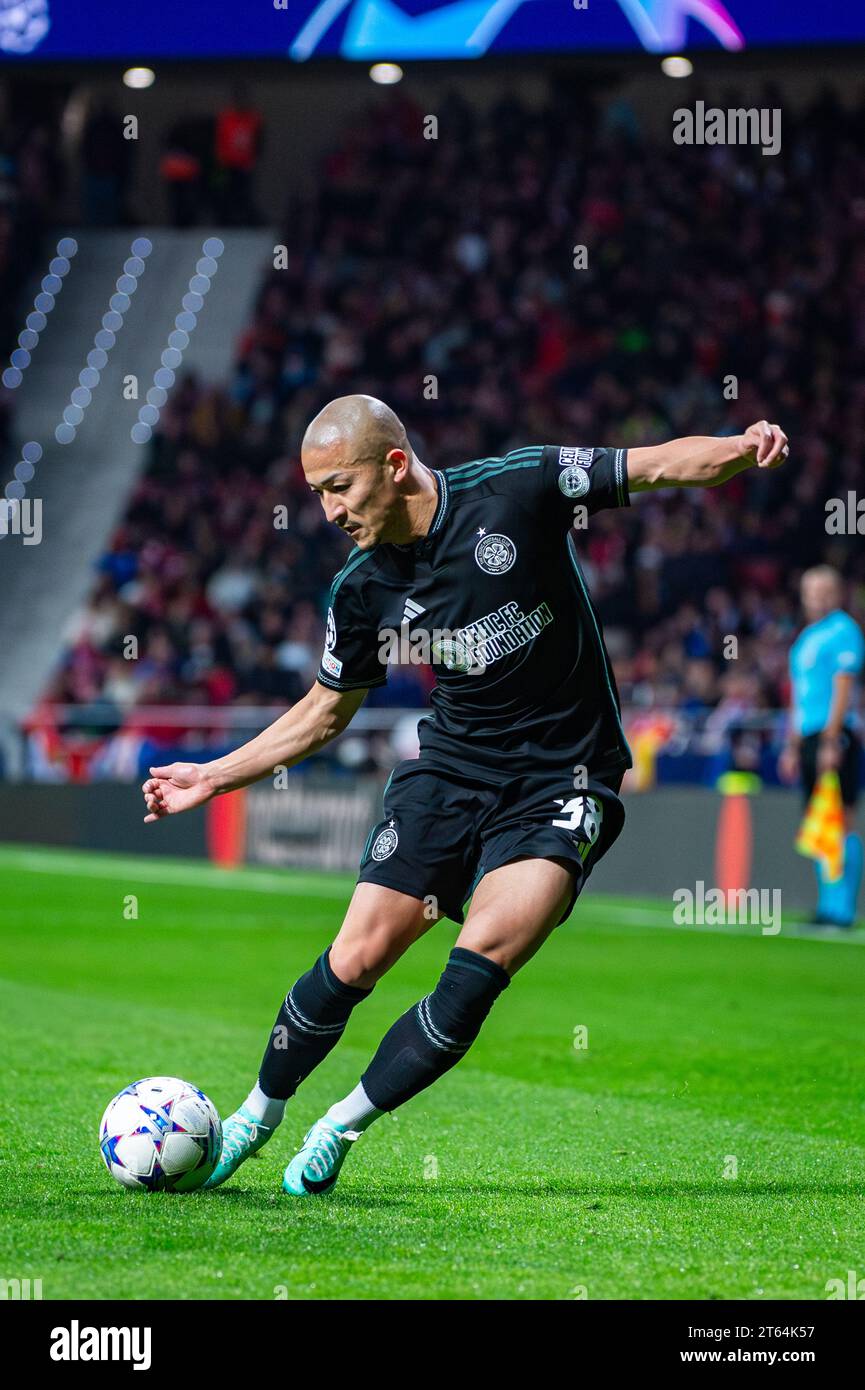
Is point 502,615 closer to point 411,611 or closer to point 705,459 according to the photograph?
point 411,611

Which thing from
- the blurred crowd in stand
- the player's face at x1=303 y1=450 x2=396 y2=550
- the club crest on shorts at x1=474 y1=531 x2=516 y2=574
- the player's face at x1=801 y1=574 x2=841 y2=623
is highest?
the blurred crowd in stand

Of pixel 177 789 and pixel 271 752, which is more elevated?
pixel 271 752

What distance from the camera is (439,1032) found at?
5.37 meters

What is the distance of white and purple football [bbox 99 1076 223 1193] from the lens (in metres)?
5.46

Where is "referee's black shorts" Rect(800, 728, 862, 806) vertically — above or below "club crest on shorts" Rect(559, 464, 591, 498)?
below

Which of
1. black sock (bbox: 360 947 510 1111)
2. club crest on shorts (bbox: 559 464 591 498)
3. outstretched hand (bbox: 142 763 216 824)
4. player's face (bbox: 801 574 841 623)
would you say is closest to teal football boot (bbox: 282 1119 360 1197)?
black sock (bbox: 360 947 510 1111)

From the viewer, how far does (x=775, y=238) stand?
25953 mm

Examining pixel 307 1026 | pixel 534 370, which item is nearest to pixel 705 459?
pixel 307 1026

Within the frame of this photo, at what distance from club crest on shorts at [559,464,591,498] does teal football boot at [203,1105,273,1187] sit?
2.03 m

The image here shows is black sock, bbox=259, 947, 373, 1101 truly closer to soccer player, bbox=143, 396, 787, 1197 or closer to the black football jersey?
soccer player, bbox=143, 396, 787, 1197

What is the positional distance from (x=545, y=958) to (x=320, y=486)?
8019 mm

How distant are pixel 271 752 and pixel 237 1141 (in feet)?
3.73

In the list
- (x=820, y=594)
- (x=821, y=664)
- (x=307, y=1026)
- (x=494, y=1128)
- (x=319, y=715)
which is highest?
(x=820, y=594)
